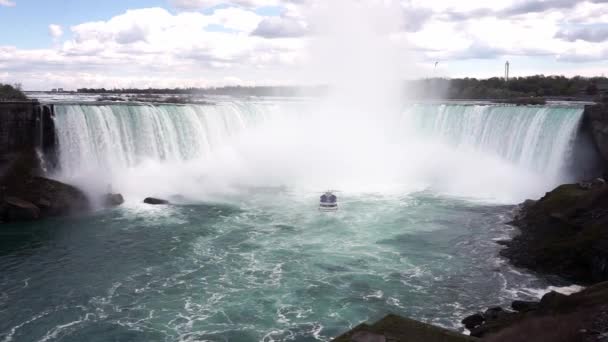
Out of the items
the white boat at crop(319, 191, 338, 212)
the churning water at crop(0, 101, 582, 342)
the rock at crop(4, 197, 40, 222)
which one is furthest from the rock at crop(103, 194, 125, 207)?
the white boat at crop(319, 191, 338, 212)

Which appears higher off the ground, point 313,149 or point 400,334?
point 313,149

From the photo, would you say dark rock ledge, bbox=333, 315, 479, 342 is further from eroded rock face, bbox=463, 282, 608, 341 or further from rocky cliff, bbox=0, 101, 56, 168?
rocky cliff, bbox=0, 101, 56, 168

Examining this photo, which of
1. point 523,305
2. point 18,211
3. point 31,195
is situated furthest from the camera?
point 31,195

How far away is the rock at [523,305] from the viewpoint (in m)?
13.6

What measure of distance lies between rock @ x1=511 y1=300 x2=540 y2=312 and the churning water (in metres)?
0.89

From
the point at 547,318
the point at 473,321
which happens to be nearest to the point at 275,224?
the point at 473,321

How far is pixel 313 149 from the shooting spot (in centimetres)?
4034

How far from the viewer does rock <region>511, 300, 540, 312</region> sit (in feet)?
44.5

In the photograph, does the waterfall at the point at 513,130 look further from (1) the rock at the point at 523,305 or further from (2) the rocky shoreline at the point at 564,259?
(1) the rock at the point at 523,305

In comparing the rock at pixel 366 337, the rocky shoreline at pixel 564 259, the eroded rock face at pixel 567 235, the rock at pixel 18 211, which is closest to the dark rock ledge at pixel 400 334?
the rock at pixel 366 337

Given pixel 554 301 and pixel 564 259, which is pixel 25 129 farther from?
pixel 554 301

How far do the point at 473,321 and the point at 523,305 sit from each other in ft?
4.99

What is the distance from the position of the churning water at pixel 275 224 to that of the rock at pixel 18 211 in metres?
1.07

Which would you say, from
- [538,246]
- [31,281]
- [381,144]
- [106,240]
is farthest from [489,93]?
[31,281]
